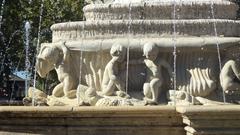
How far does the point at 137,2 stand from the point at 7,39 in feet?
67.6

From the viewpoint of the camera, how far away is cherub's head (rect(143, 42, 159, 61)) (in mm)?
7719

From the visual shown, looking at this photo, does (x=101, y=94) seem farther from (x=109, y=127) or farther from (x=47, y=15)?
(x=47, y=15)

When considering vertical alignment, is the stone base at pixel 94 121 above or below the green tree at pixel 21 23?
below

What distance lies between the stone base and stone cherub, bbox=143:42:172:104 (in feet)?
3.89

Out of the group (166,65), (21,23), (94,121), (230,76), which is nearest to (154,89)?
(166,65)

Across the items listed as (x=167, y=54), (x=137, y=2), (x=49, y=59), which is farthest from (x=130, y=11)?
(x=49, y=59)

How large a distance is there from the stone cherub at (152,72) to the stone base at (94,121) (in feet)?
3.89

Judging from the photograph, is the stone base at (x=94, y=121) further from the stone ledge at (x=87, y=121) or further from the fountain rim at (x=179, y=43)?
the fountain rim at (x=179, y=43)

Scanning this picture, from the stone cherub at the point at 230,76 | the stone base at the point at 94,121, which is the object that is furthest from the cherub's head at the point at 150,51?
the stone base at the point at 94,121

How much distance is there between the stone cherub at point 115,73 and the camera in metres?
7.83

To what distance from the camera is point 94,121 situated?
21.2ft

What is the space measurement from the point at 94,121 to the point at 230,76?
2.45 metres

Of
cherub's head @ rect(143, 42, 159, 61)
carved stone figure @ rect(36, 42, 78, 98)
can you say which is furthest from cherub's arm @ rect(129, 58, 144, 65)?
carved stone figure @ rect(36, 42, 78, 98)

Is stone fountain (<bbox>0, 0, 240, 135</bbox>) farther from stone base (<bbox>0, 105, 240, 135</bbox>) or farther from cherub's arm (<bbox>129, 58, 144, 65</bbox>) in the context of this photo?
stone base (<bbox>0, 105, 240, 135</bbox>)
